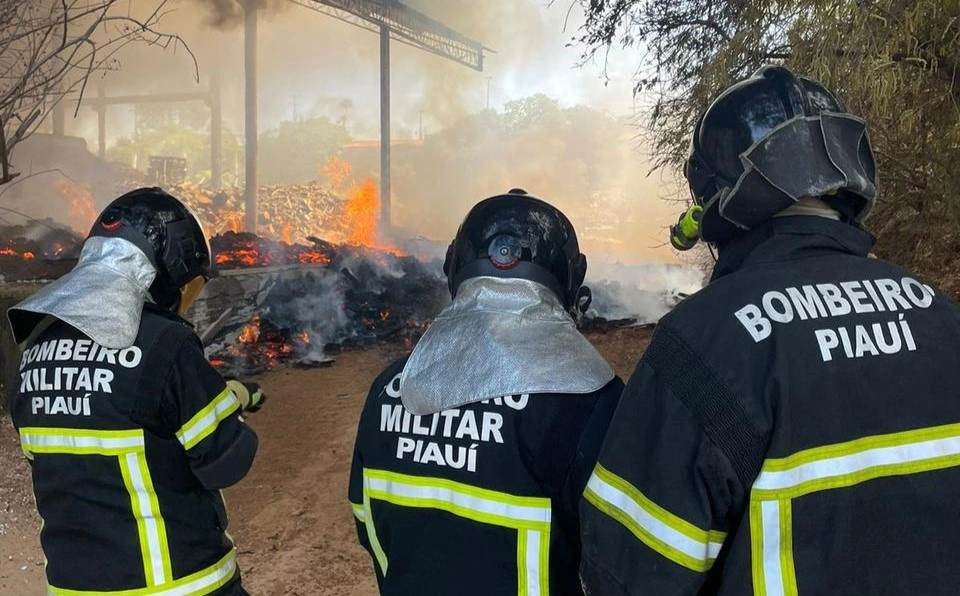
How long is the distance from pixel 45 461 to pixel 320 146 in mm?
26916

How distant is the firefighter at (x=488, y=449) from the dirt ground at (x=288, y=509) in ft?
8.65

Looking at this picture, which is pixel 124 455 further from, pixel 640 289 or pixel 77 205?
pixel 77 205

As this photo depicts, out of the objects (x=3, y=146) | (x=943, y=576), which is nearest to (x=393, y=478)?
(x=943, y=576)

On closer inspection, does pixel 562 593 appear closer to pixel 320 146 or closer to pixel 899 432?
pixel 899 432

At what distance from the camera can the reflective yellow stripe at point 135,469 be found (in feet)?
6.61

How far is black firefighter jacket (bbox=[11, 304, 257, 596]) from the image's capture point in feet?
6.63

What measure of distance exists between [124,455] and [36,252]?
12.8 metres

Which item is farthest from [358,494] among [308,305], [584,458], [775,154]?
[308,305]

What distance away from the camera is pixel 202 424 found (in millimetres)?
2092

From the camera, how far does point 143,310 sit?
2.20 m

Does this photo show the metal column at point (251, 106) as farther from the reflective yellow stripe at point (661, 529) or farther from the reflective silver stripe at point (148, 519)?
the reflective yellow stripe at point (661, 529)

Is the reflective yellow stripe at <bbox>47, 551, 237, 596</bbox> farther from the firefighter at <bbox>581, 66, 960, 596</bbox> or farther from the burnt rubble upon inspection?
the burnt rubble

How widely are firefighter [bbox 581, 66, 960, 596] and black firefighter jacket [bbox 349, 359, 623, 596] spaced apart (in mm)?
232

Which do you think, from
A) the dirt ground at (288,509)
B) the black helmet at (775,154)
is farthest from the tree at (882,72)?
the dirt ground at (288,509)
